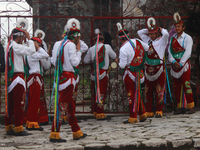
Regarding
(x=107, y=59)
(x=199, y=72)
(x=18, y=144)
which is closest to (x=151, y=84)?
(x=107, y=59)

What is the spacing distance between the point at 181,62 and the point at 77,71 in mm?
2370

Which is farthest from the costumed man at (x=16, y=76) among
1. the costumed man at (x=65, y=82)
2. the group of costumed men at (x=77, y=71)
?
the costumed man at (x=65, y=82)

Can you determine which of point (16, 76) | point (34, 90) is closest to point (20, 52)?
point (16, 76)

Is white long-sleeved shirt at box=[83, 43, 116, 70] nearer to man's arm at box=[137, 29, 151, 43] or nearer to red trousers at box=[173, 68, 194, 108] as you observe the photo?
man's arm at box=[137, 29, 151, 43]

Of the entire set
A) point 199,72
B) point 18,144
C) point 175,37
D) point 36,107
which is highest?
point 175,37

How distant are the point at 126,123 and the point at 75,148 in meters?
2.19

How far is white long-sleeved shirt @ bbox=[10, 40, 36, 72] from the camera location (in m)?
5.30

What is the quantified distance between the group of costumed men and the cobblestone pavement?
0.24 meters

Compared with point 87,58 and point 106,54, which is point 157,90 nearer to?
point 106,54

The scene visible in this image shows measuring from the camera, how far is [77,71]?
6184 mm

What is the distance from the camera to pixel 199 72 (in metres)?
7.82

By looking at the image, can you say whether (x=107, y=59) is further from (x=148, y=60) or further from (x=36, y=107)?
(x=36, y=107)

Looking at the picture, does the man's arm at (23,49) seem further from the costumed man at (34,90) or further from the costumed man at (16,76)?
the costumed man at (34,90)

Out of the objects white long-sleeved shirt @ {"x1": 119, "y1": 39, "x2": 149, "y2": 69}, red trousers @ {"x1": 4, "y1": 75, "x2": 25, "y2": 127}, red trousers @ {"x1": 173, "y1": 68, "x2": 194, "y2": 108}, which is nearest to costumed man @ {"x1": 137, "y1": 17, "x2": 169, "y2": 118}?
red trousers @ {"x1": 173, "y1": 68, "x2": 194, "y2": 108}
